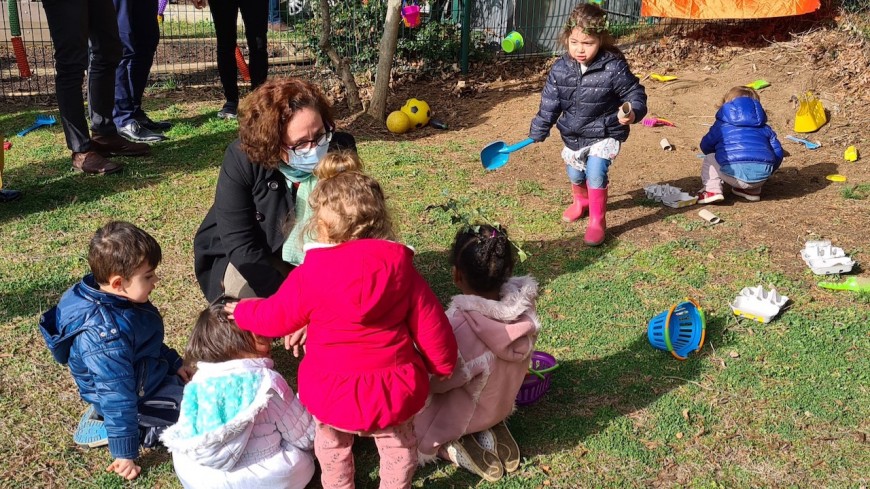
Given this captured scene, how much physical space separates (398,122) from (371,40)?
162 centimetres

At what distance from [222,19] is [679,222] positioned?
158 inches

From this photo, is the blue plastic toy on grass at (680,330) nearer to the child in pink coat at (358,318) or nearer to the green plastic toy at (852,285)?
the green plastic toy at (852,285)

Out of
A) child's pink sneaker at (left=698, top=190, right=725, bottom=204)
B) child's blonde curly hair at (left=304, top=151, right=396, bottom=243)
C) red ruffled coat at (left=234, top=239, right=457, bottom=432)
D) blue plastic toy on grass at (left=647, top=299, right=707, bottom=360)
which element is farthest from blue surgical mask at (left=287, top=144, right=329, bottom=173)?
child's pink sneaker at (left=698, top=190, right=725, bottom=204)

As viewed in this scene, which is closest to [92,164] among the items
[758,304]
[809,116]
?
[758,304]

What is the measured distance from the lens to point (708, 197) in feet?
17.3

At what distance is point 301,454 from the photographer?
9.11 feet

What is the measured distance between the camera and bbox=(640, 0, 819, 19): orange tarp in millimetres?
7965

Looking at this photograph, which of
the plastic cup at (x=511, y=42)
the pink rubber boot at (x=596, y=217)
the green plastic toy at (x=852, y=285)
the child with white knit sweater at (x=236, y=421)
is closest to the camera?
the child with white knit sweater at (x=236, y=421)

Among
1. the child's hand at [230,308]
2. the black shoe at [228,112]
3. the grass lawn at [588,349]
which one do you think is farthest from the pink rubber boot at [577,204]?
the black shoe at [228,112]

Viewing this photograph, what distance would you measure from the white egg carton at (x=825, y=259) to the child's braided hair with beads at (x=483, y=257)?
7.52 feet

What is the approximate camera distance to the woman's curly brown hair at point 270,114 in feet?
10.1

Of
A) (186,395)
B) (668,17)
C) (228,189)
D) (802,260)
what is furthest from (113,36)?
(668,17)

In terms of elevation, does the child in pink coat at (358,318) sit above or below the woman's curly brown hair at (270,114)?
below

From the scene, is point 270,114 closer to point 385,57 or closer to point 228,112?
point 385,57
